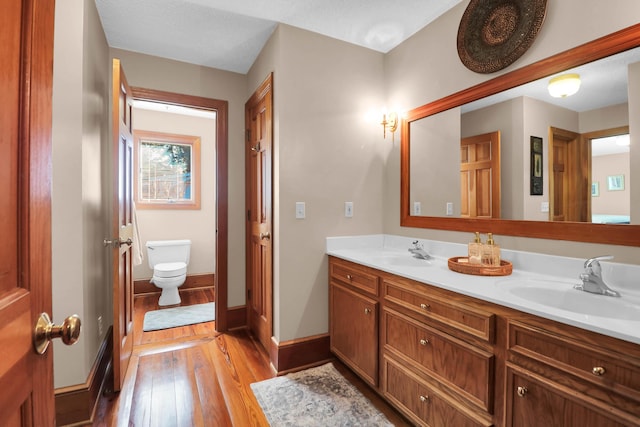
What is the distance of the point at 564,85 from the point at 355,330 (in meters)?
1.81

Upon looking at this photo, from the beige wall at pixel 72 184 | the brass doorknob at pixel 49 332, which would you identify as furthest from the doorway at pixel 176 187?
the brass doorknob at pixel 49 332

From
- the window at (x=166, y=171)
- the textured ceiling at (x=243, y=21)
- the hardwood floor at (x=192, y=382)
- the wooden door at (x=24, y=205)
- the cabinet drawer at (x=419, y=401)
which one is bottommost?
the hardwood floor at (x=192, y=382)

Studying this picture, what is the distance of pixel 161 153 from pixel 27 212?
155 inches

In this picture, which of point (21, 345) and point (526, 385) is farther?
point (526, 385)

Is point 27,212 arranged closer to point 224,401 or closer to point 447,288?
point 447,288

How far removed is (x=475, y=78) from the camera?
74.0 inches

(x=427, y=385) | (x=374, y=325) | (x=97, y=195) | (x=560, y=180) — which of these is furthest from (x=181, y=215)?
(x=560, y=180)

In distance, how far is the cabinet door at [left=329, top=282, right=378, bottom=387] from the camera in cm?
184

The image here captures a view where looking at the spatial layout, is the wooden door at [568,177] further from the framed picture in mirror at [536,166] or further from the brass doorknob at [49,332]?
the brass doorknob at [49,332]

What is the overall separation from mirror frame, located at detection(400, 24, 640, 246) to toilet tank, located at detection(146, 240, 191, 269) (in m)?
3.00

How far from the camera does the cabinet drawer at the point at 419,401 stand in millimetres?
1317

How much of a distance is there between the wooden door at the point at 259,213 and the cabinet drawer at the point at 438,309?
1.03 metres

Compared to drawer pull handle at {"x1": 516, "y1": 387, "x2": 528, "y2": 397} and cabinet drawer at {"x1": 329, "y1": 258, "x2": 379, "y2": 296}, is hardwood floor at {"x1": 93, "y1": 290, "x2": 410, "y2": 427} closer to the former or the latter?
cabinet drawer at {"x1": 329, "y1": 258, "x2": 379, "y2": 296}

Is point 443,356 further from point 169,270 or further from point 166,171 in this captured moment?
point 166,171
